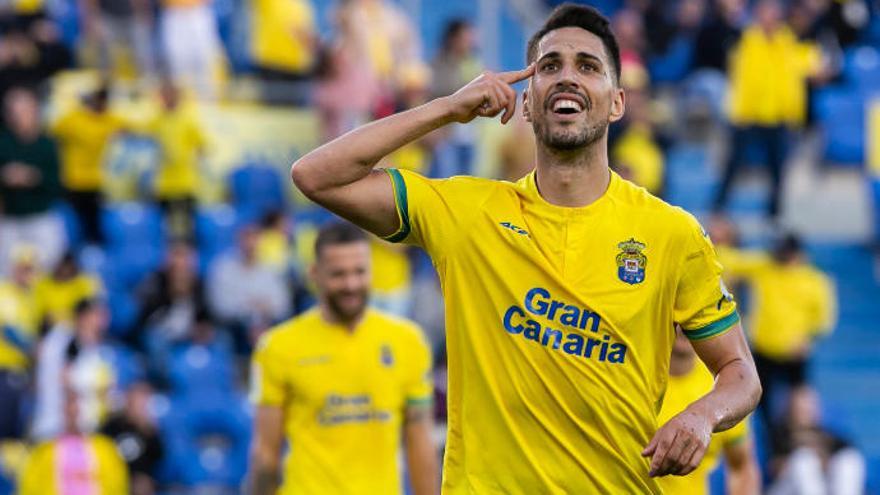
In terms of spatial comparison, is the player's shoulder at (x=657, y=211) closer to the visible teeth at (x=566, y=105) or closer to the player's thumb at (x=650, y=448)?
the visible teeth at (x=566, y=105)

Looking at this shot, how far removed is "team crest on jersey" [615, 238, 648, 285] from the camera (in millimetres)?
4852

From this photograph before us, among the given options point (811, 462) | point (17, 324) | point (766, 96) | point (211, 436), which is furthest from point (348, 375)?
point (766, 96)

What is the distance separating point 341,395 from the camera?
743cm

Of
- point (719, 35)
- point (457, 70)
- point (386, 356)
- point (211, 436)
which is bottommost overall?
point (211, 436)

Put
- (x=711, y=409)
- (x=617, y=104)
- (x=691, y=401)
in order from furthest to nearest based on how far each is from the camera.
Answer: (x=691, y=401)
(x=617, y=104)
(x=711, y=409)

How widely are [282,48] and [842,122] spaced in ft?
17.4

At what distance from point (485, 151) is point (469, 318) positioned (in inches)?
433

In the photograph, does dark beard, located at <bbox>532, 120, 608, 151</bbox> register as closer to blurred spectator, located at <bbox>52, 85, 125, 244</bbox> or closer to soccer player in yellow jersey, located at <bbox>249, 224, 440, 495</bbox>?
soccer player in yellow jersey, located at <bbox>249, 224, 440, 495</bbox>

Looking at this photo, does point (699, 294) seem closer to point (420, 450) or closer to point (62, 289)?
point (420, 450)

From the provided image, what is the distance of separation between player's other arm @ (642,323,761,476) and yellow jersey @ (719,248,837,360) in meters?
8.65

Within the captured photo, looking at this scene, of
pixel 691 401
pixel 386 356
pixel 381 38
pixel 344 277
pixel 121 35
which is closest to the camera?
pixel 691 401

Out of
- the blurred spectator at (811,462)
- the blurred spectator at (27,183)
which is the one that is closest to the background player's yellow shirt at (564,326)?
the blurred spectator at (811,462)

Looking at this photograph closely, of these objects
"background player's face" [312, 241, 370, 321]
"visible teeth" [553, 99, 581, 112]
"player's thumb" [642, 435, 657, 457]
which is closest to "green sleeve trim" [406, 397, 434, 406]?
"background player's face" [312, 241, 370, 321]

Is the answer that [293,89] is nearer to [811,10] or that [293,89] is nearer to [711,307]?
[811,10]
